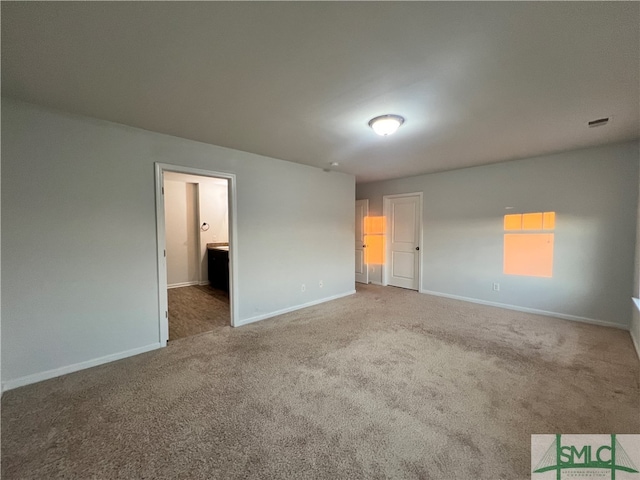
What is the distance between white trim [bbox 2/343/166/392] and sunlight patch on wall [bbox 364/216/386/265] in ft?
15.0

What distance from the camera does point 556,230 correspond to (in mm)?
3840

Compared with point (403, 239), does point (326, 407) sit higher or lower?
lower

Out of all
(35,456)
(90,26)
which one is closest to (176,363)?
(35,456)

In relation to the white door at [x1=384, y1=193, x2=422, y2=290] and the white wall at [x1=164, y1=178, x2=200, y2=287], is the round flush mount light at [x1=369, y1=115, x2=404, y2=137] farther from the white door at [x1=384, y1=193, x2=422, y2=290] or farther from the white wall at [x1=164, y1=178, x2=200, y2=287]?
the white wall at [x1=164, y1=178, x2=200, y2=287]

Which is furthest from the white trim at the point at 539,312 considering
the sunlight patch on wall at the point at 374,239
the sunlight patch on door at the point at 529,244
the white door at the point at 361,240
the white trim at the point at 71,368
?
the white trim at the point at 71,368

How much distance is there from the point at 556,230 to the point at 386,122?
10.9 feet

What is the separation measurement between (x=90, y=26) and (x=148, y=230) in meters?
1.95

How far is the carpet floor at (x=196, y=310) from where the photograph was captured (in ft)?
11.6

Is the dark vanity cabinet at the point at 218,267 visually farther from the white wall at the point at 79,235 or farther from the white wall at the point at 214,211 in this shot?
the white wall at the point at 79,235

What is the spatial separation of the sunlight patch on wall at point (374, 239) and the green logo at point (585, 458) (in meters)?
4.55

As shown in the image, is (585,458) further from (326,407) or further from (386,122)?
(386,122)

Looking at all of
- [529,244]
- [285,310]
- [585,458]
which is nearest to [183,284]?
[285,310]

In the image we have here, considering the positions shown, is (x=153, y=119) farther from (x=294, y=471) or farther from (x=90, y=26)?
(x=294, y=471)

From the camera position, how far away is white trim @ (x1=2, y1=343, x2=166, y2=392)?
2213 millimetres
